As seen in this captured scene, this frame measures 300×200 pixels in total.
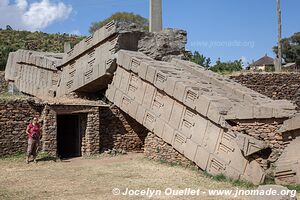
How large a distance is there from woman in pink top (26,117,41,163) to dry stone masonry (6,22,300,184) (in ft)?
1.89

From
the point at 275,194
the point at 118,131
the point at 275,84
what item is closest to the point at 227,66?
the point at 275,84

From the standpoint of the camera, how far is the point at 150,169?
11273 mm

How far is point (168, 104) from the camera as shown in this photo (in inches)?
471

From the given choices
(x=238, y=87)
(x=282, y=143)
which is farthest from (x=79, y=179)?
(x=238, y=87)

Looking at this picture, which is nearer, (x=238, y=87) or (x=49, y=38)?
(x=238, y=87)

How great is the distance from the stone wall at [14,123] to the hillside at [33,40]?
22.5 metres

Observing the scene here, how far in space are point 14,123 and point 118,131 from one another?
12.3ft

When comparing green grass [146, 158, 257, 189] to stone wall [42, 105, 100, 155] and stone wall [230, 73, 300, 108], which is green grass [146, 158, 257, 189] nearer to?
stone wall [42, 105, 100, 155]

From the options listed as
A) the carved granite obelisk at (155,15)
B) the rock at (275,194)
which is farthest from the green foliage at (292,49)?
the rock at (275,194)

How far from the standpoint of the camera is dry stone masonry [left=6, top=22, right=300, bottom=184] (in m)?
9.59

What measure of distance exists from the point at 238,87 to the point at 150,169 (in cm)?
419

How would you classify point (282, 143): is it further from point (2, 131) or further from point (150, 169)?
point (2, 131)

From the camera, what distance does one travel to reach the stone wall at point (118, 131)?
14391mm

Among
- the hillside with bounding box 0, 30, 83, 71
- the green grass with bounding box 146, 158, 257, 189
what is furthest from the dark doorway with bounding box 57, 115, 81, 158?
the hillside with bounding box 0, 30, 83, 71
